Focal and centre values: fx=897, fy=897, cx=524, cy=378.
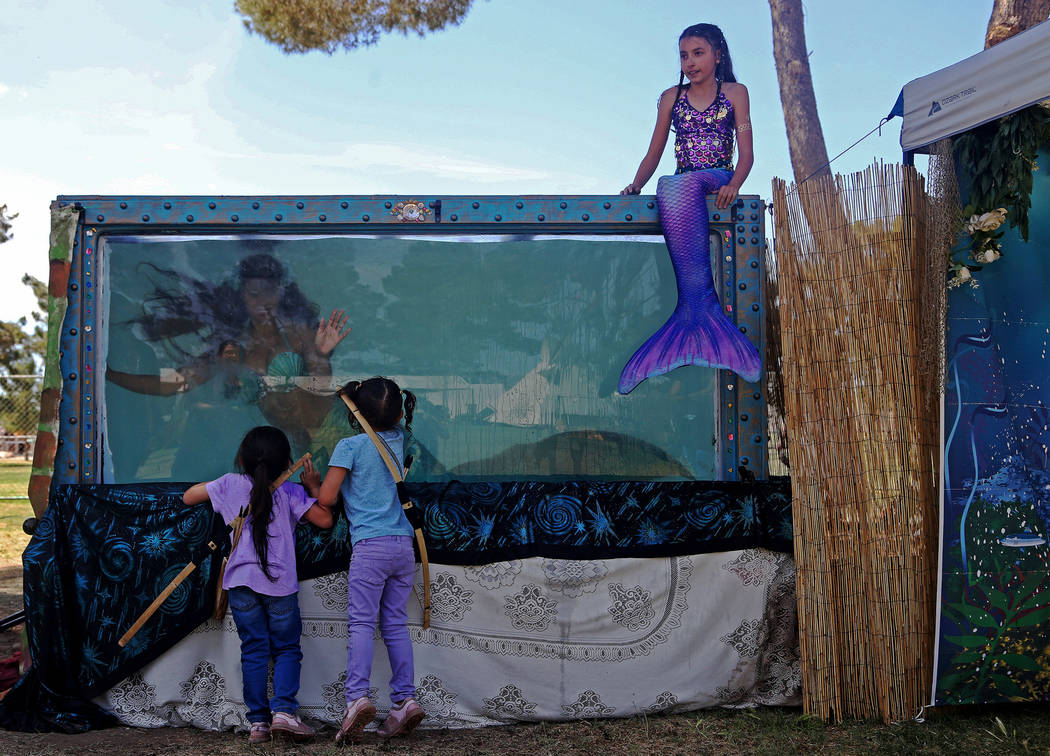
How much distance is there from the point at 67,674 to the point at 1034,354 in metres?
4.28

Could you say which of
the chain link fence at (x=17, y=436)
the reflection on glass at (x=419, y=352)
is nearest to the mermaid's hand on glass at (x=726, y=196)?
the reflection on glass at (x=419, y=352)

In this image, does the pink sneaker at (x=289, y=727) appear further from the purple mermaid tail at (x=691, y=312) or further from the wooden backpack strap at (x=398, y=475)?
the purple mermaid tail at (x=691, y=312)

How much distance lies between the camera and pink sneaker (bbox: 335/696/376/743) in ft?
11.2

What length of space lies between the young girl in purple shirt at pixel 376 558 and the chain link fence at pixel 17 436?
37.5 ft

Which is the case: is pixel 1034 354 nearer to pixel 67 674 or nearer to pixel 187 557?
pixel 187 557

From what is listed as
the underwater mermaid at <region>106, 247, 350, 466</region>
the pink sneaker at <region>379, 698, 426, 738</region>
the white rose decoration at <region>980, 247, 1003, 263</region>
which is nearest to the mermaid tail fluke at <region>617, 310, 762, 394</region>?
the white rose decoration at <region>980, 247, 1003, 263</region>

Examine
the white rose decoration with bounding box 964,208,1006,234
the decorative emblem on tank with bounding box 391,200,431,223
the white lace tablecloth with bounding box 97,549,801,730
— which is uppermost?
the decorative emblem on tank with bounding box 391,200,431,223

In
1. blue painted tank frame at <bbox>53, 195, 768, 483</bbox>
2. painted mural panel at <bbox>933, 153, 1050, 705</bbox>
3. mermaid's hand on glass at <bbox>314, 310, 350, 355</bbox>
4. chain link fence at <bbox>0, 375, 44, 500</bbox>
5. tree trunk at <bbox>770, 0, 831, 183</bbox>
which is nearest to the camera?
painted mural panel at <bbox>933, 153, 1050, 705</bbox>

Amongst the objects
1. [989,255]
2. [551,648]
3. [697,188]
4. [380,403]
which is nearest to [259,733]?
[551,648]

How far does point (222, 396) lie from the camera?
14.1 ft

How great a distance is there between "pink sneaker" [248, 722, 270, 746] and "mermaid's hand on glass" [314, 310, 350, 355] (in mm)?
1699

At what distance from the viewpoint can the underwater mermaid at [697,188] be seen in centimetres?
418

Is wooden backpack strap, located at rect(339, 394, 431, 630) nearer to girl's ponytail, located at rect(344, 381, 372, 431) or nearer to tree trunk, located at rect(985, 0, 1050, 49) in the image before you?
girl's ponytail, located at rect(344, 381, 372, 431)

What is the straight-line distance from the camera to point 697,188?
14.0ft
